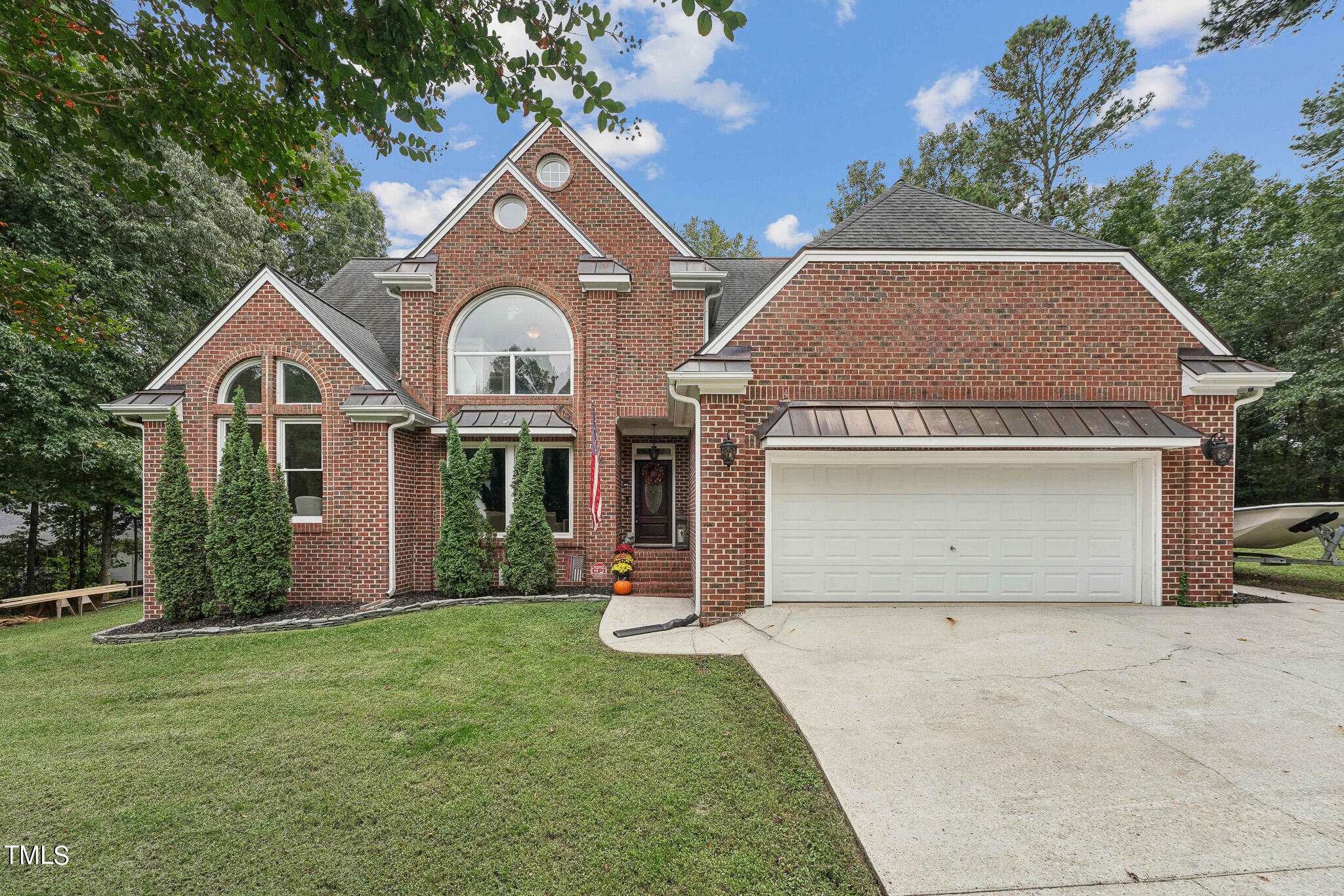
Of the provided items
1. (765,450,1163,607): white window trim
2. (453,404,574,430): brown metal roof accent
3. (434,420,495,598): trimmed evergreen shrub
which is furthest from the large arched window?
(765,450,1163,607): white window trim

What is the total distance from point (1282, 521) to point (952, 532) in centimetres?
729

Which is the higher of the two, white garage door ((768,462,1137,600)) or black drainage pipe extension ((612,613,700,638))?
white garage door ((768,462,1137,600))

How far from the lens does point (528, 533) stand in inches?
365

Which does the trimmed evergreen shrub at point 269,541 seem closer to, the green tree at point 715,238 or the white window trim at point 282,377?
the white window trim at point 282,377

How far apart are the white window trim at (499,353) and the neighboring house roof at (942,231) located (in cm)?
543

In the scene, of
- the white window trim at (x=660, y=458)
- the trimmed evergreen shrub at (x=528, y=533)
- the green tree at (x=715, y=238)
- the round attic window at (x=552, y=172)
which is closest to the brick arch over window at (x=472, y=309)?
the trimmed evergreen shrub at (x=528, y=533)

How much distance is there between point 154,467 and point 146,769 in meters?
8.16

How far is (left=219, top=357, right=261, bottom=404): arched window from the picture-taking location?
933cm

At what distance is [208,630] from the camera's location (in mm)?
7609

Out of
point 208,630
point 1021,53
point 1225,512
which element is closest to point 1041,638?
point 1225,512

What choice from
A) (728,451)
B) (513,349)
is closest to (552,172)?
(513,349)

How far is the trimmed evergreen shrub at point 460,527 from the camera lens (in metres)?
9.13

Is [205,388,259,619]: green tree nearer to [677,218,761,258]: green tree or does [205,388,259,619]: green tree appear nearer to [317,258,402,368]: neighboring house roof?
[317,258,402,368]: neighboring house roof

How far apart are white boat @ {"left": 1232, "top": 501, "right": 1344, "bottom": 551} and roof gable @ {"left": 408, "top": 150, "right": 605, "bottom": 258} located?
43.0ft
